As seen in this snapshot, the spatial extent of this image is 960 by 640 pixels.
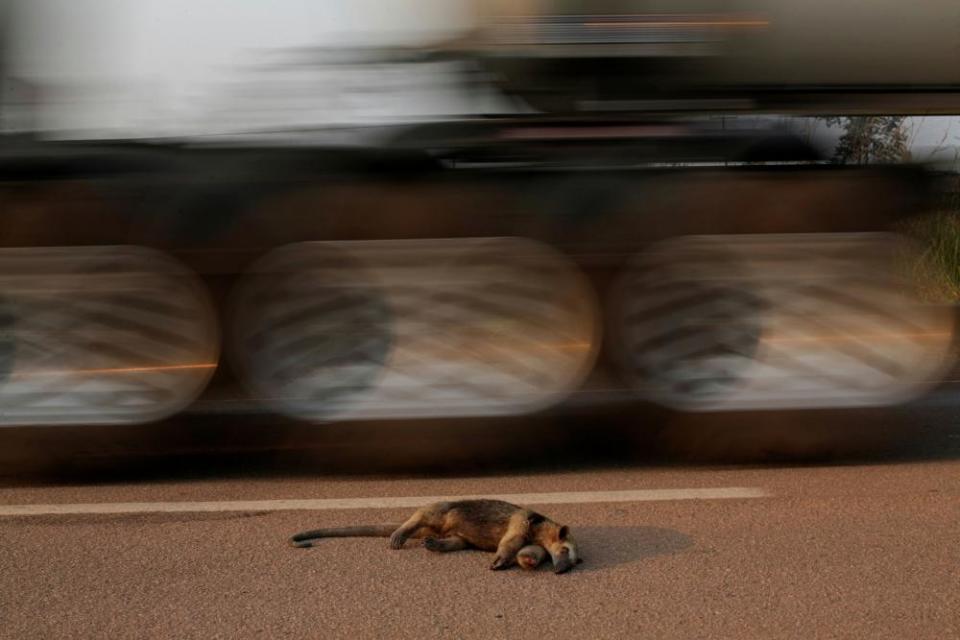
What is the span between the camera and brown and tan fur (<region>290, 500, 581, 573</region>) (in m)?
4.12

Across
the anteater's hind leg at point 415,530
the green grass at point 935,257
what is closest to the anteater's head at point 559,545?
the anteater's hind leg at point 415,530

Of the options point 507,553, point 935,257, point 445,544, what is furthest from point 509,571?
point 935,257

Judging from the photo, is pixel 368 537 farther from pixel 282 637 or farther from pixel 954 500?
pixel 954 500

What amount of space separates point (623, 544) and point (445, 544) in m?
0.61

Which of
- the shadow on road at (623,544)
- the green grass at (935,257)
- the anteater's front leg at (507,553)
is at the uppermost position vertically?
the green grass at (935,257)

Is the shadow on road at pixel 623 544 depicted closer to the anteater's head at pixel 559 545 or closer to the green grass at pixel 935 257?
the anteater's head at pixel 559 545

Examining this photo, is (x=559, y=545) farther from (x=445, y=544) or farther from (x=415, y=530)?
(x=415, y=530)

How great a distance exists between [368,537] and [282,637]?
38.1 inches

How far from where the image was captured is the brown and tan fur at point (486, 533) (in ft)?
13.5

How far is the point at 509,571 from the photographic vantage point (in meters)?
4.12

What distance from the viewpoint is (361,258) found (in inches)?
220

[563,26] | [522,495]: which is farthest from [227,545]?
[563,26]

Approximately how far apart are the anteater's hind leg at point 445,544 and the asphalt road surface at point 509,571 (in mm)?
55

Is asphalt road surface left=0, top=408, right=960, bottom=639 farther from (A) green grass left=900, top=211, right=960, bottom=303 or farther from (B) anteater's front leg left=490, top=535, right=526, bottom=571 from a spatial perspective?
(A) green grass left=900, top=211, right=960, bottom=303
